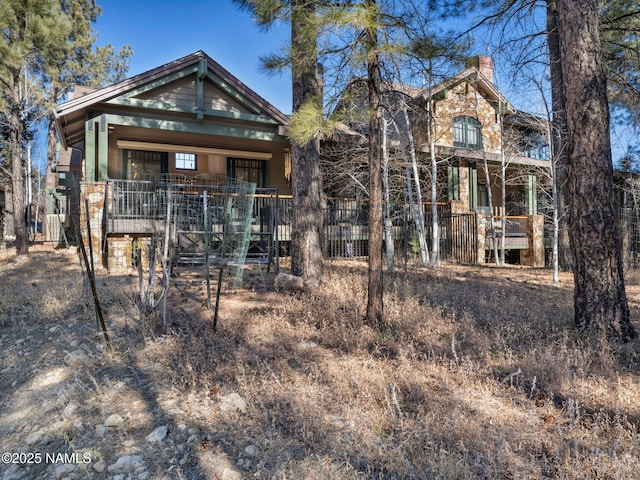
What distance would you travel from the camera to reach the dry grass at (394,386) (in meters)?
2.56

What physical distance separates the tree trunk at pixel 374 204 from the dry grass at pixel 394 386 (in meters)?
0.30

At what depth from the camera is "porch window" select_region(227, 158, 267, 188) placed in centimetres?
1458

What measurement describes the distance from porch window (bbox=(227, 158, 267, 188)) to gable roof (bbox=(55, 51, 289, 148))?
77.3 inches

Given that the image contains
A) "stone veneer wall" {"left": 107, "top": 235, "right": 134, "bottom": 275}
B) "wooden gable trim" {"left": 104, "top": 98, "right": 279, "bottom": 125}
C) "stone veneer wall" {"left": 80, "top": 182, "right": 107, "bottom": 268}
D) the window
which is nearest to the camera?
"stone veneer wall" {"left": 107, "top": 235, "right": 134, "bottom": 275}

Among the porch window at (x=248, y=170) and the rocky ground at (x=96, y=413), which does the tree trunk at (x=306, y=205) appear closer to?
the rocky ground at (x=96, y=413)

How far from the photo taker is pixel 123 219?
383 inches

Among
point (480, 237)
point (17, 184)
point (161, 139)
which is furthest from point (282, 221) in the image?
point (17, 184)

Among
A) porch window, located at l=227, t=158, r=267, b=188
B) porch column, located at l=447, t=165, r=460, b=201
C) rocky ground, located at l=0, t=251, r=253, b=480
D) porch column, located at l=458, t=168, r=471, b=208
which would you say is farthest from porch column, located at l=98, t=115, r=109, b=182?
porch column, located at l=458, t=168, r=471, b=208

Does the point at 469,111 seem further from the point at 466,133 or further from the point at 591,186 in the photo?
the point at 591,186

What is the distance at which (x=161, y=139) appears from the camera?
13.4m

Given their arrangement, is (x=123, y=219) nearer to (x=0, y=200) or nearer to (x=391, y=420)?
(x=391, y=420)

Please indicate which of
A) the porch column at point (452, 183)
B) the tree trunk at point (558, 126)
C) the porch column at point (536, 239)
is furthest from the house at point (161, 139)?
the porch column at point (536, 239)

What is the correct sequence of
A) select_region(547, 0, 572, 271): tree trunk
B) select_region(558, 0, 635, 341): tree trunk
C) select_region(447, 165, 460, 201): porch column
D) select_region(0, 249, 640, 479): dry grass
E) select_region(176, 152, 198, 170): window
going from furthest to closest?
select_region(447, 165, 460, 201): porch column < select_region(176, 152, 198, 170): window < select_region(547, 0, 572, 271): tree trunk < select_region(558, 0, 635, 341): tree trunk < select_region(0, 249, 640, 479): dry grass

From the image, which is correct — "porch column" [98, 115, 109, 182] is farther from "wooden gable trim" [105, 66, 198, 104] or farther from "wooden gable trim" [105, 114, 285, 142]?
"wooden gable trim" [105, 66, 198, 104]
